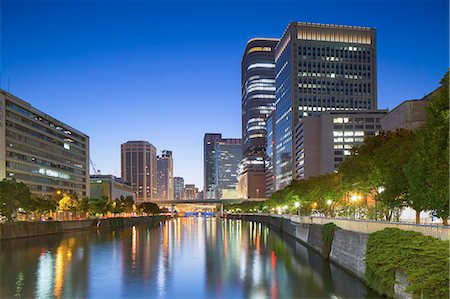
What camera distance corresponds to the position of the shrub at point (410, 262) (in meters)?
23.4

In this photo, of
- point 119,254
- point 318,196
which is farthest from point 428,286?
point 318,196

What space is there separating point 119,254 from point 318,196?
3861cm

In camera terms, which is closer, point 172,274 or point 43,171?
point 172,274

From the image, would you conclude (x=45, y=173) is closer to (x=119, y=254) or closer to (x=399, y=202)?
(x=119, y=254)

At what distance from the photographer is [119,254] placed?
213ft

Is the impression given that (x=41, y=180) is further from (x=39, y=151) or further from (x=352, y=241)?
(x=352, y=241)

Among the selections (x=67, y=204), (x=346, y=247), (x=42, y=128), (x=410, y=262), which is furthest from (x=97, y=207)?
(x=410, y=262)

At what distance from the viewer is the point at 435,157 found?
31375 millimetres

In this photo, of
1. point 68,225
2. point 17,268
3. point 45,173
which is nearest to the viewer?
point 17,268

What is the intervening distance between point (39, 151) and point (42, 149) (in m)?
2.09

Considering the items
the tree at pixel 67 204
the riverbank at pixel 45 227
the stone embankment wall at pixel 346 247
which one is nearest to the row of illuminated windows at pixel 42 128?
the tree at pixel 67 204

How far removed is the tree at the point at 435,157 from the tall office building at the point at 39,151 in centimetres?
11035

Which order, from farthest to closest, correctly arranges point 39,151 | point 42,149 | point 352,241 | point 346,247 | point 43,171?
point 42,149, point 43,171, point 39,151, point 346,247, point 352,241

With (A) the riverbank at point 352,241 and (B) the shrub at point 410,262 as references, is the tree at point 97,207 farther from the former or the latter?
(B) the shrub at point 410,262
